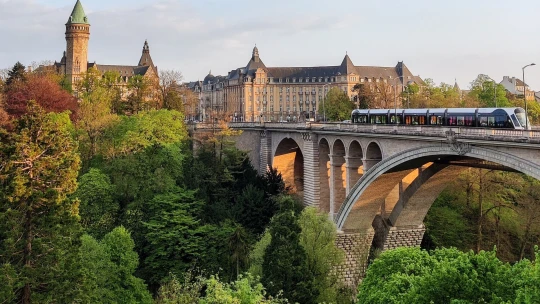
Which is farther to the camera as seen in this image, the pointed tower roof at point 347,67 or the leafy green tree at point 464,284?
the pointed tower roof at point 347,67

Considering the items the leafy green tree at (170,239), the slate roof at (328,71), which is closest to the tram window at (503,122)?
the leafy green tree at (170,239)

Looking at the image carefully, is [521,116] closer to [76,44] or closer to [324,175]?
[324,175]

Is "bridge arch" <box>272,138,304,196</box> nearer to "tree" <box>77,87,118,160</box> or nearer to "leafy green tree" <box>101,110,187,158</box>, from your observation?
"leafy green tree" <box>101,110,187,158</box>

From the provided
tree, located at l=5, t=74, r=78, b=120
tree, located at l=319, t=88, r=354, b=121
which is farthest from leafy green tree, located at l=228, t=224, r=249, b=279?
tree, located at l=319, t=88, r=354, b=121

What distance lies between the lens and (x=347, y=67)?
428 feet

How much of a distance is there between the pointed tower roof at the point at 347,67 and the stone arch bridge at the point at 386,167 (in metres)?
81.6

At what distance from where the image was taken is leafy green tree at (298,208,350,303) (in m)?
31.7

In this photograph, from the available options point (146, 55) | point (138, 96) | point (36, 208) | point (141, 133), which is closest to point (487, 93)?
point (141, 133)

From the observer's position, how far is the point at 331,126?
130 ft

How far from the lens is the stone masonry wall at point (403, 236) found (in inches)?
1580

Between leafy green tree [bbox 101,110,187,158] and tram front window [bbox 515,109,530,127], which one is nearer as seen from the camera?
tram front window [bbox 515,109,530,127]

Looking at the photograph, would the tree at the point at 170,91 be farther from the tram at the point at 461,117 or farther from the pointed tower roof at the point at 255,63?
the pointed tower roof at the point at 255,63

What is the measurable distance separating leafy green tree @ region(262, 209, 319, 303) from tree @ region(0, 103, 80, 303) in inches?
398

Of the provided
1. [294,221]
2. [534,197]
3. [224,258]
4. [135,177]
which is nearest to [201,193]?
[135,177]
